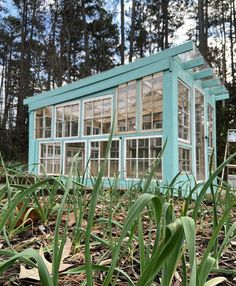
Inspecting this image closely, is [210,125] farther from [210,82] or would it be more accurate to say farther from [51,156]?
[51,156]

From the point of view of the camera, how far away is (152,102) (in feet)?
22.1

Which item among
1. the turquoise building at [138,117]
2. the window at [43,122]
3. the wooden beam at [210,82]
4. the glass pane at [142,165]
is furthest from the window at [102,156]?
the wooden beam at [210,82]

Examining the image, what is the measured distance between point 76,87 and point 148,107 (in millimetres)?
2666

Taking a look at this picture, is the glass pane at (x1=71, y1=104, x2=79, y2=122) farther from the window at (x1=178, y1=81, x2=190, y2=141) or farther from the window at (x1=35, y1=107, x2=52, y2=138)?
the window at (x1=178, y1=81, x2=190, y2=141)

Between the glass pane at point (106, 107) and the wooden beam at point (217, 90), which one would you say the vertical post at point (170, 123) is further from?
the wooden beam at point (217, 90)

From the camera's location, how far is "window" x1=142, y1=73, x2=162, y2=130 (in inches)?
258

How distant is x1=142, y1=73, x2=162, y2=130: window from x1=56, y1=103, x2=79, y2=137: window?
2497 millimetres

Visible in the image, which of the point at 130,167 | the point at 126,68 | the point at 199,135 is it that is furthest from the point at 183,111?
the point at 130,167

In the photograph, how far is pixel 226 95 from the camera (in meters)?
9.80

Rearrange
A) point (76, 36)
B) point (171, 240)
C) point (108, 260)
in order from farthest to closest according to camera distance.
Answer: point (76, 36)
point (108, 260)
point (171, 240)

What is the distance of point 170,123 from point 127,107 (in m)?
1.55

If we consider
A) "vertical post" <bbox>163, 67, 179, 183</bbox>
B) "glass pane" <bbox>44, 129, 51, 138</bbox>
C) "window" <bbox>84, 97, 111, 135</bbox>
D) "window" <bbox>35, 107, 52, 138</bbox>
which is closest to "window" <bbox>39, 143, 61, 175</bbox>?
"glass pane" <bbox>44, 129, 51, 138</bbox>

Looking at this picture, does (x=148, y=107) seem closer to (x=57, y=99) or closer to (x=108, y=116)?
(x=108, y=116)

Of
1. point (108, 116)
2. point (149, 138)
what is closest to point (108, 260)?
point (149, 138)
